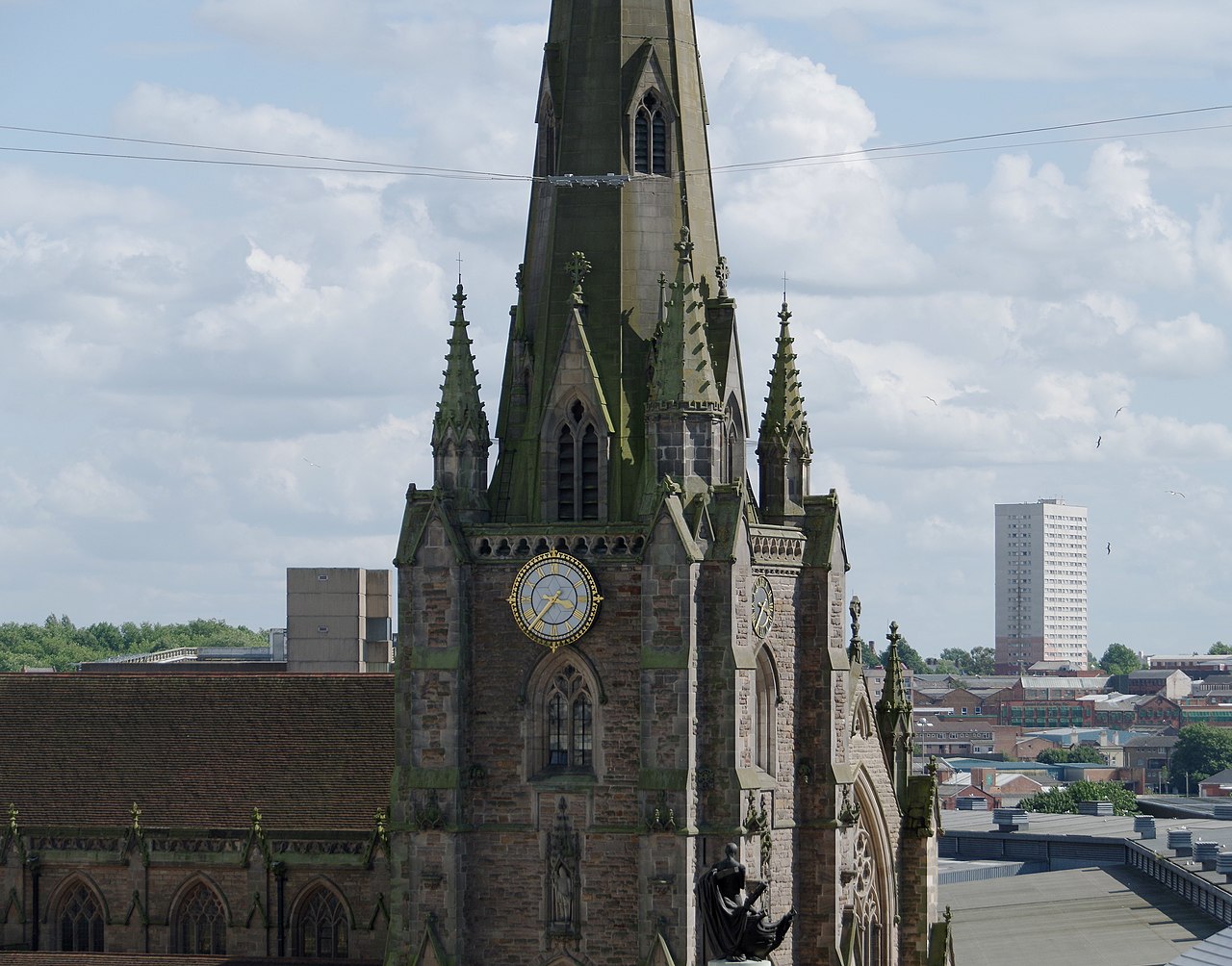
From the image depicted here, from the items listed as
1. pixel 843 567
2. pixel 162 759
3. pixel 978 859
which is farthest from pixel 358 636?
pixel 978 859

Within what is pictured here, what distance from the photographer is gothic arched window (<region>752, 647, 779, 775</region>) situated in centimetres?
7181

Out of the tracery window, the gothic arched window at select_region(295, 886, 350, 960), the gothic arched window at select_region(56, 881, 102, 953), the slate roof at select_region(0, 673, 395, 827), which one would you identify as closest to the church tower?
the tracery window

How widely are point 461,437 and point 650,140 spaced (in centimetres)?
1052

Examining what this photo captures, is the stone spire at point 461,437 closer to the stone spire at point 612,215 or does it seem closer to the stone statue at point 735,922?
the stone spire at point 612,215

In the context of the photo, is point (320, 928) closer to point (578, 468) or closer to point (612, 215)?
point (578, 468)

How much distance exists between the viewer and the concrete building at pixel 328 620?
4432 inches

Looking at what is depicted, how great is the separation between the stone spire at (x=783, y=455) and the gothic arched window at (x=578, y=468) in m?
6.28

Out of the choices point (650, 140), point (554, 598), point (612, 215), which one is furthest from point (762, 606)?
point (650, 140)

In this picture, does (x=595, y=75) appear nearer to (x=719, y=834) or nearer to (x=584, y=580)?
(x=584, y=580)

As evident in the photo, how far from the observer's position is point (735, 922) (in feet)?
176

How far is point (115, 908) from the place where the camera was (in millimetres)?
78625

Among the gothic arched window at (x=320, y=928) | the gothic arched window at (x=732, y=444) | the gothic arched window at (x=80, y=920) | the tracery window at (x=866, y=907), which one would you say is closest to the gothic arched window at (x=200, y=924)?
the gothic arched window at (x=320, y=928)

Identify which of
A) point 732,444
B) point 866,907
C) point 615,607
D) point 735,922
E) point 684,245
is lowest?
point 866,907

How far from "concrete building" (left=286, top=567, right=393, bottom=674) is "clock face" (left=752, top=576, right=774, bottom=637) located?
140 feet
